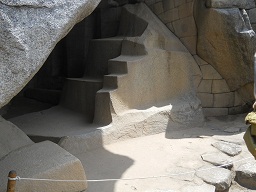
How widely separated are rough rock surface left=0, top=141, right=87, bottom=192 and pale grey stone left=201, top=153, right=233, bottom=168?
5.72ft

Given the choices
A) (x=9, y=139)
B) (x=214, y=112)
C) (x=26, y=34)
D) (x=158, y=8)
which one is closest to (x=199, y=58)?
(x=214, y=112)

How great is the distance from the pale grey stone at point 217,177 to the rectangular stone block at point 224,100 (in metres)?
2.15

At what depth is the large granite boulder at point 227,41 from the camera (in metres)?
5.49

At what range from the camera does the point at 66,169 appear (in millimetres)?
3006

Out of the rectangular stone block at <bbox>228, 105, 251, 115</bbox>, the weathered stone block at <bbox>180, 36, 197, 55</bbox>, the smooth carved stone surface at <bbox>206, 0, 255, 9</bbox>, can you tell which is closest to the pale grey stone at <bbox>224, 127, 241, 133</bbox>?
the rectangular stone block at <bbox>228, 105, 251, 115</bbox>

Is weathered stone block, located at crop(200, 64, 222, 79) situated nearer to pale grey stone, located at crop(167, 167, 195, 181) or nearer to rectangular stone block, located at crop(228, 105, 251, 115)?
rectangular stone block, located at crop(228, 105, 251, 115)

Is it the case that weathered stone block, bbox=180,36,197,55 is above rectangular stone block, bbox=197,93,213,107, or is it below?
above

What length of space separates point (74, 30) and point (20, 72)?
487cm

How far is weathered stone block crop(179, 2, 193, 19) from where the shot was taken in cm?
584

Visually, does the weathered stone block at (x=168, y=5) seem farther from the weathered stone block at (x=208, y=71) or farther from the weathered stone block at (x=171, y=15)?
the weathered stone block at (x=208, y=71)

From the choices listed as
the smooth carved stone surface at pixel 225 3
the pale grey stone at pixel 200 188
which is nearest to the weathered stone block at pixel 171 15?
the smooth carved stone surface at pixel 225 3

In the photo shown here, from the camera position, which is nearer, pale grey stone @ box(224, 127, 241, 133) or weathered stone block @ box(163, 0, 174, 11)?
pale grey stone @ box(224, 127, 241, 133)

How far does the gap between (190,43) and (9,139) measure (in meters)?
3.62

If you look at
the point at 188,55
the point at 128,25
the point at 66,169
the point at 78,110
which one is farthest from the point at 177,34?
the point at 66,169
